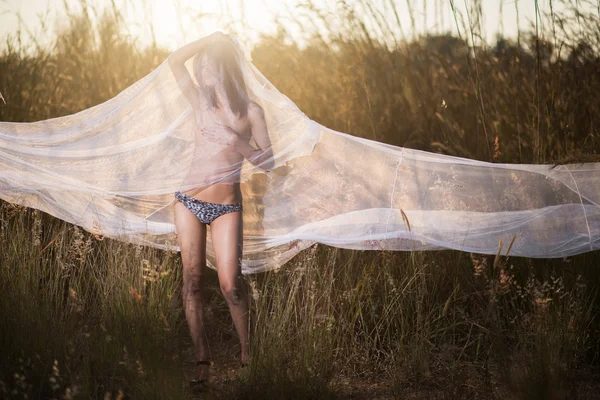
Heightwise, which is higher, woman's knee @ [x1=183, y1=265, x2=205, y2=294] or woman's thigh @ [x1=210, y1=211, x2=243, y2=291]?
woman's thigh @ [x1=210, y1=211, x2=243, y2=291]

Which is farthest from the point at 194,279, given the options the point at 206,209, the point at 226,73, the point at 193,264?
the point at 226,73

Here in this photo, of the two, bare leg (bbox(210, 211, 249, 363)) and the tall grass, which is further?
bare leg (bbox(210, 211, 249, 363))

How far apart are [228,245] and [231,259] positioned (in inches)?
2.6

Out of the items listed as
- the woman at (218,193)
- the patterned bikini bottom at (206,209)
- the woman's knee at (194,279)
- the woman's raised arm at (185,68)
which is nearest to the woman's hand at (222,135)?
the woman at (218,193)

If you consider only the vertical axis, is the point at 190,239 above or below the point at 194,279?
above

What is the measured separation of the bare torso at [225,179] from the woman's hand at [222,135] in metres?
0.02

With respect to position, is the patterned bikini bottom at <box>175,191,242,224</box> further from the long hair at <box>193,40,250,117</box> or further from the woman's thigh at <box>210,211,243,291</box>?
the long hair at <box>193,40,250,117</box>

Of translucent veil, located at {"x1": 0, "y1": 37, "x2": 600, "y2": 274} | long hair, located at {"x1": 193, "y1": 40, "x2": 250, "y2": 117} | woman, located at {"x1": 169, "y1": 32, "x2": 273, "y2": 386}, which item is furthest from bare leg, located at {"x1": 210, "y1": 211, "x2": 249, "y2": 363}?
long hair, located at {"x1": 193, "y1": 40, "x2": 250, "y2": 117}

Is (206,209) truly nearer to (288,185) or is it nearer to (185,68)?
(288,185)

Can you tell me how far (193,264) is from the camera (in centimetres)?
336

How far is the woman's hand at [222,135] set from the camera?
11.0 ft

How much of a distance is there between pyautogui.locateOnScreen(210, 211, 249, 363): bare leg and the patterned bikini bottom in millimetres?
24

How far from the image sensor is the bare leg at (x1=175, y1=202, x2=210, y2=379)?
3336 mm

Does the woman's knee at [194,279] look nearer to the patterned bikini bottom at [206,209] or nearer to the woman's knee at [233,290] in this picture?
the woman's knee at [233,290]
